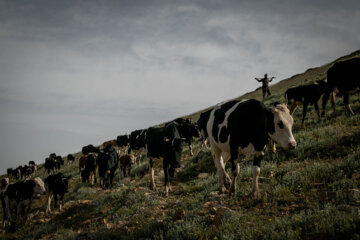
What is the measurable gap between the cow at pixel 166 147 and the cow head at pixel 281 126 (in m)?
4.27

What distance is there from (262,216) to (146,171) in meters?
10.9

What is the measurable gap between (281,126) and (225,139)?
1645 mm

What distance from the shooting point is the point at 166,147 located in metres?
9.85

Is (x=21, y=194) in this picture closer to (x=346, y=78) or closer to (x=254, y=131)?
(x=254, y=131)

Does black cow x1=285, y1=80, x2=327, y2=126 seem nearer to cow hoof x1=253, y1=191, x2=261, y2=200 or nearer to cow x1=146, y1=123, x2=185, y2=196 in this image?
cow x1=146, y1=123, x2=185, y2=196

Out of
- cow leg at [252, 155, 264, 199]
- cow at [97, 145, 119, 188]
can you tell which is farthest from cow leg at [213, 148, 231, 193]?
cow at [97, 145, 119, 188]

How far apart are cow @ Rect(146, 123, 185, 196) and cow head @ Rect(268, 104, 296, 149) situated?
427 centimetres

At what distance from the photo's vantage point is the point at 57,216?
31.1ft

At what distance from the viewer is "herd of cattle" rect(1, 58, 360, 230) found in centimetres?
596

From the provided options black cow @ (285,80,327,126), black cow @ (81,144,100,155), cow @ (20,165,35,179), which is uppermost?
black cow @ (285,80,327,126)

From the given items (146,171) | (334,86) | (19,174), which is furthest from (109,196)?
(19,174)

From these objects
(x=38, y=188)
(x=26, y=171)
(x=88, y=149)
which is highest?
(x=88, y=149)

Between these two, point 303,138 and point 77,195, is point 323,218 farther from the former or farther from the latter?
point 77,195

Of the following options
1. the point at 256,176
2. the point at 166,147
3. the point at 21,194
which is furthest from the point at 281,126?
the point at 21,194
